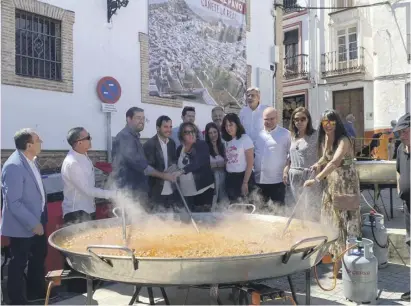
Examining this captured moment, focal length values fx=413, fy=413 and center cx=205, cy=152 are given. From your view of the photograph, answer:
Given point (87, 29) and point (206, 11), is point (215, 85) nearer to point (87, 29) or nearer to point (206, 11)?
point (206, 11)

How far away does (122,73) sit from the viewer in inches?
353

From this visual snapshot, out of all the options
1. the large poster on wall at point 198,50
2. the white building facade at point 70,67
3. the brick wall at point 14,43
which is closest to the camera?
the brick wall at point 14,43

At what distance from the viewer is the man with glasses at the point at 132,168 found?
4.28 meters

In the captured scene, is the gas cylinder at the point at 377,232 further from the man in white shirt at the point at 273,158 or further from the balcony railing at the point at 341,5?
the balcony railing at the point at 341,5

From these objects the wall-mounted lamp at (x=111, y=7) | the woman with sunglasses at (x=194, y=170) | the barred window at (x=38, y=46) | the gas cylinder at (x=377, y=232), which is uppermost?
the wall-mounted lamp at (x=111, y=7)

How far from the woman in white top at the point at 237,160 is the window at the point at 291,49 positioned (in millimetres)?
16619

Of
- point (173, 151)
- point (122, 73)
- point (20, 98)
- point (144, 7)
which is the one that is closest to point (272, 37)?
point (144, 7)

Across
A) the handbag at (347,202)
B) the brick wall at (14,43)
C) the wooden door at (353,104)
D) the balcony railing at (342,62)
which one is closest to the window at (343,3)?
the balcony railing at (342,62)

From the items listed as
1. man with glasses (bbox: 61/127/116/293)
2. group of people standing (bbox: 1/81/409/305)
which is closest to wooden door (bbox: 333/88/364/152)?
group of people standing (bbox: 1/81/409/305)

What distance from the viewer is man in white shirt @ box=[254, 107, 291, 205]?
15.5 ft

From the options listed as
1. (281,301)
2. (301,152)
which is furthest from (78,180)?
(301,152)

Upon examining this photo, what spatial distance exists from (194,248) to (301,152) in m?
2.05

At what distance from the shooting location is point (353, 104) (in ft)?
62.0

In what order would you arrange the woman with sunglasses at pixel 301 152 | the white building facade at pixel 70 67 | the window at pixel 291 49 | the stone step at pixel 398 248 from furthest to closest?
the window at pixel 291 49, the white building facade at pixel 70 67, the stone step at pixel 398 248, the woman with sunglasses at pixel 301 152
